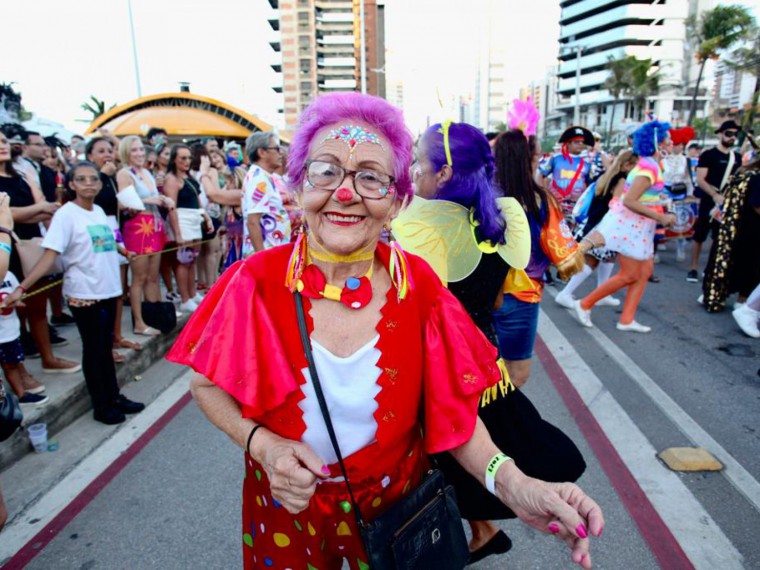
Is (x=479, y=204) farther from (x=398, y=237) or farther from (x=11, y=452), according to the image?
(x=11, y=452)

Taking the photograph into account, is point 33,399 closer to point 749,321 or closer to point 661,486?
point 661,486

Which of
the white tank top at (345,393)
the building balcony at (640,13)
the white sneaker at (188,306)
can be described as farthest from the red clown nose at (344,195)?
the building balcony at (640,13)

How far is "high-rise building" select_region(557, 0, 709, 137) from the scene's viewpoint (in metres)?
83.6

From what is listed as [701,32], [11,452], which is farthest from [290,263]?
[701,32]

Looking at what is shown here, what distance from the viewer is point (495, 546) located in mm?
2256

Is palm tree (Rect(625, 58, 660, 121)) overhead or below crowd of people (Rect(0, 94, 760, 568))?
overhead

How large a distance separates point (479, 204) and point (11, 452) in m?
3.03

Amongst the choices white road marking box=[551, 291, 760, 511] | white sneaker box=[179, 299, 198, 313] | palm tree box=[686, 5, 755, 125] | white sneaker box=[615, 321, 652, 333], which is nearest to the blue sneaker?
white sneaker box=[179, 299, 198, 313]

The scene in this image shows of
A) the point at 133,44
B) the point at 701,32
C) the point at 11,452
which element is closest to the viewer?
the point at 11,452

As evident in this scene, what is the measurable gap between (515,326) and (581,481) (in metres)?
0.98

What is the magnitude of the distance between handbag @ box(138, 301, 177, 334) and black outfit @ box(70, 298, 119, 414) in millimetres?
1127

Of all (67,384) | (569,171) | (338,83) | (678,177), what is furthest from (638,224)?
(338,83)

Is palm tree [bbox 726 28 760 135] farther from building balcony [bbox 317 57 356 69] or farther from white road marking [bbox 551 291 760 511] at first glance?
building balcony [bbox 317 57 356 69]

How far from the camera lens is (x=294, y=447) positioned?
1236mm
